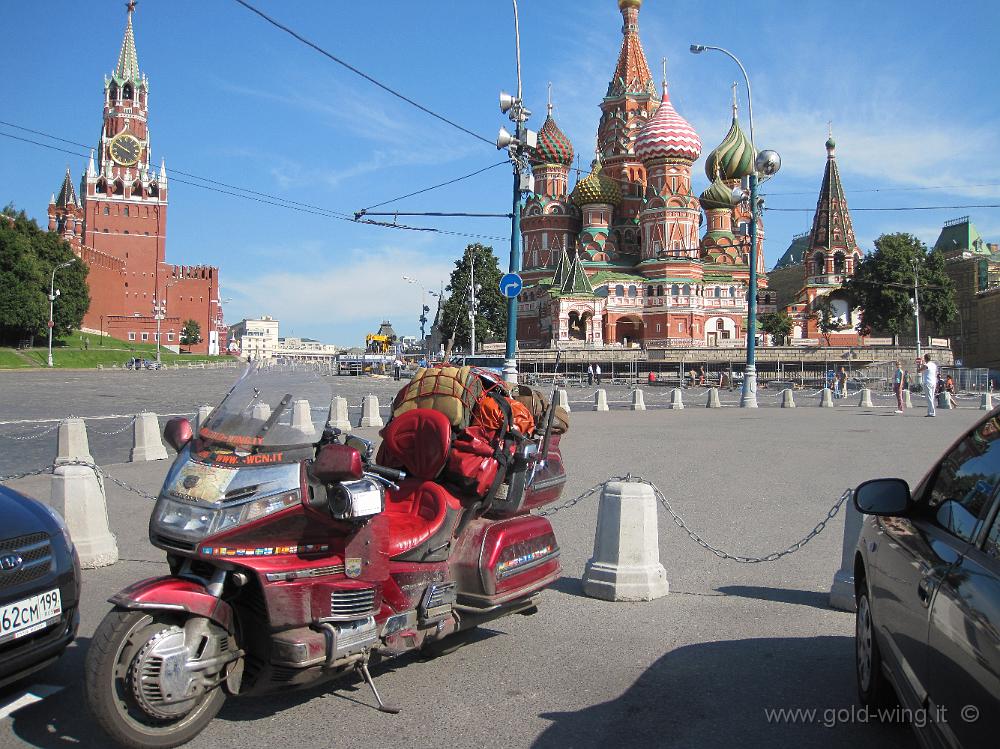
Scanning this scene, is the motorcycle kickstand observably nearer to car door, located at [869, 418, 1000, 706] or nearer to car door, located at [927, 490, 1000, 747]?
car door, located at [869, 418, 1000, 706]

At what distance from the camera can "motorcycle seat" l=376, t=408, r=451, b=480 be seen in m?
4.52

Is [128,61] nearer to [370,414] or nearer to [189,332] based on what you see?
[189,332]

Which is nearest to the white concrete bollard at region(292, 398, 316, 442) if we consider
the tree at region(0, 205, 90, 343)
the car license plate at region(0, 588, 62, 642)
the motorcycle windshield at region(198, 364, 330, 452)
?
the motorcycle windshield at region(198, 364, 330, 452)

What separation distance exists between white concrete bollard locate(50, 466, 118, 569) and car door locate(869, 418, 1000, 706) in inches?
229

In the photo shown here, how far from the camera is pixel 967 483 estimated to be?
2.93 meters

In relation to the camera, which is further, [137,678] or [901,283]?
[901,283]

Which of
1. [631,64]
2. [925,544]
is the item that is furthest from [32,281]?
[925,544]

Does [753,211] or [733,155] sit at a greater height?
[733,155]

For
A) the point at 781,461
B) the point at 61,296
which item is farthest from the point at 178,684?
the point at 61,296

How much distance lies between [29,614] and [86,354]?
80374 millimetres

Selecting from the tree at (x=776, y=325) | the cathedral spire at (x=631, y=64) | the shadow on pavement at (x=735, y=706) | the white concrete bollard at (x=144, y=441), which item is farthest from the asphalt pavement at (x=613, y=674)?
the tree at (x=776, y=325)

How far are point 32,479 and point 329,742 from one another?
923 centimetres

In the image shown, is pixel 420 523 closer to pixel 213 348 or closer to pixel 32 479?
pixel 32 479

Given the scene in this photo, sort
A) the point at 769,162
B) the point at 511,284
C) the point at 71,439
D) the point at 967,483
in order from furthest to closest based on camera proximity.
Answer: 1. the point at 769,162
2. the point at 511,284
3. the point at 71,439
4. the point at 967,483
